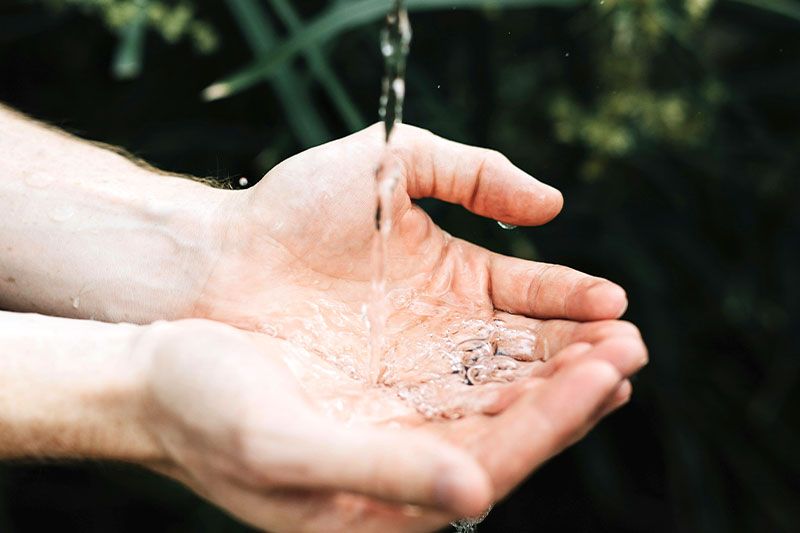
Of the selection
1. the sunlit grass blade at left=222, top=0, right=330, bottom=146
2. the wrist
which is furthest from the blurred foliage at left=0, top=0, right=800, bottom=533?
the wrist

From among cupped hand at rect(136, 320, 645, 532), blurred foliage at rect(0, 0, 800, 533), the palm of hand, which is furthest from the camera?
blurred foliage at rect(0, 0, 800, 533)

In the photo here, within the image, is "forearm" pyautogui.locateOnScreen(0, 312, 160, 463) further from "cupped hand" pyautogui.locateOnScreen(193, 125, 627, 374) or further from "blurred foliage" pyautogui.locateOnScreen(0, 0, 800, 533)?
"blurred foliage" pyautogui.locateOnScreen(0, 0, 800, 533)

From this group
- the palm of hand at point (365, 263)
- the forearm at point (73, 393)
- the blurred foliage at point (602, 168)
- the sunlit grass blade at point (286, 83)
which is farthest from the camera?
the blurred foliage at point (602, 168)

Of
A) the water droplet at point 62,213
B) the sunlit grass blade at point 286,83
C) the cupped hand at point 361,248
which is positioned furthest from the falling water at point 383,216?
the water droplet at point 62,213

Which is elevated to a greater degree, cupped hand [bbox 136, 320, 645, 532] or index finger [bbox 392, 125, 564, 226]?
index finger [bbox 392, 125, 564, 226]

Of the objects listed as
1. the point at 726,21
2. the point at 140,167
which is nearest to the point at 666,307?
the point at 726,21

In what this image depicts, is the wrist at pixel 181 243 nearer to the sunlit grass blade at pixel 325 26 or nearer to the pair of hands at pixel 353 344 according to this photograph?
the pair of hands at pixel 353 344

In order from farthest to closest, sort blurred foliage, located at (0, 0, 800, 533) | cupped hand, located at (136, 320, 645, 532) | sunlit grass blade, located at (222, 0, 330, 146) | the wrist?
blurred foliage, located at (0, 0, 800, 533), sunlit grass blade, located at (222, 0, 330, 146), the wrist, cupped hand, located at (136, 320, 645, 532)
